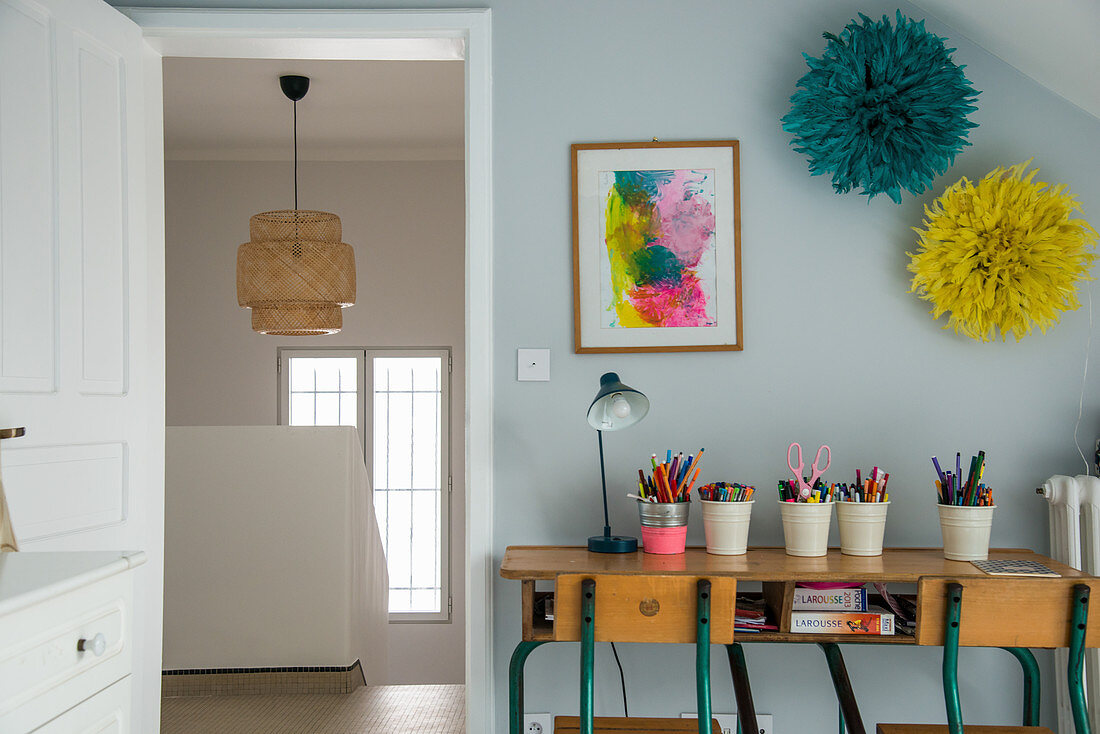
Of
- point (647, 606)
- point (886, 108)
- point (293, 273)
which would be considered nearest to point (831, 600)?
point (647, 606)

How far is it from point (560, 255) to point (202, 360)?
4115mm

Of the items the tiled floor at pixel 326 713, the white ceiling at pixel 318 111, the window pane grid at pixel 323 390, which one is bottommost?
the tiled floor at pixel 326 713

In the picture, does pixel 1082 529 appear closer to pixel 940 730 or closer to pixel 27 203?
pixel 940 730

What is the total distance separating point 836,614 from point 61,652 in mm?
1563

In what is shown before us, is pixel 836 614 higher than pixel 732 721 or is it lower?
higher

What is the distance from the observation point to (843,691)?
2014 millimetres

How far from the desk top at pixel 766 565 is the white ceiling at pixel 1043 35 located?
124 centimetres

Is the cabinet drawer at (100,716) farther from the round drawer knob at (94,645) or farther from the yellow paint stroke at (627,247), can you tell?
the yellow paint stroke at (627,247)

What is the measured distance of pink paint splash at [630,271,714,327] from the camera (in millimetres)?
2316

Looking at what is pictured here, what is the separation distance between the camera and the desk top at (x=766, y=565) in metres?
1.88

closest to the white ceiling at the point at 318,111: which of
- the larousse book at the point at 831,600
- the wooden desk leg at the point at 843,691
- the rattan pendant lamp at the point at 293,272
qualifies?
the rattan pendant lamp at the point at 293,272

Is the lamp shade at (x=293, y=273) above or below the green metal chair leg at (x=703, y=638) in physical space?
above

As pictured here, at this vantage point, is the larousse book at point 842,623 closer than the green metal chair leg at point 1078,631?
No

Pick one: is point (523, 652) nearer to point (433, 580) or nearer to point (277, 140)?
point (433, 580)
